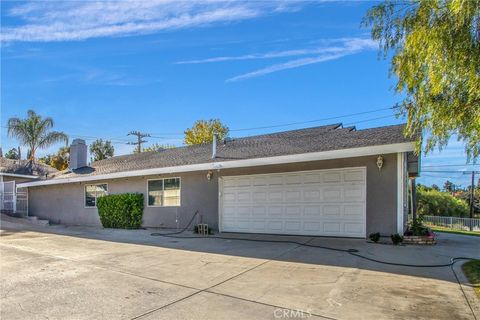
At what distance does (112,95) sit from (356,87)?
43.4 ft

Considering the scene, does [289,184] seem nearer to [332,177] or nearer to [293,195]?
[293,195]

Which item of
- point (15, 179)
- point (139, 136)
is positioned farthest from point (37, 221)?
point (139, 136)

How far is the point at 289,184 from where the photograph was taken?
11.5 meters

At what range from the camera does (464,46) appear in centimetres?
Answer: 449

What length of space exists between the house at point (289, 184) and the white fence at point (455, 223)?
15.4 meters

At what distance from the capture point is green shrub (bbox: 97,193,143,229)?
15.2 metres

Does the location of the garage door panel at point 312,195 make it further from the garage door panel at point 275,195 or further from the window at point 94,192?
the window at point 94,192

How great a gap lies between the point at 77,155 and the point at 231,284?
18749mm

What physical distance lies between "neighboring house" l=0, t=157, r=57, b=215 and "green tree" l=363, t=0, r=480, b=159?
879 inches

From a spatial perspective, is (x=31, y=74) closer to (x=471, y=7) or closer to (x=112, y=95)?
(x=112, y=95)

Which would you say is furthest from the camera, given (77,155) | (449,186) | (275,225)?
(449,186)

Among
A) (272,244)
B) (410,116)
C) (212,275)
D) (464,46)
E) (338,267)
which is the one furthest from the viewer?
(272,244)

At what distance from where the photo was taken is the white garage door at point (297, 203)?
10.2 m

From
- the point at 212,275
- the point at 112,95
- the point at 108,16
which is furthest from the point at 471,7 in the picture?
the point at 112,95
